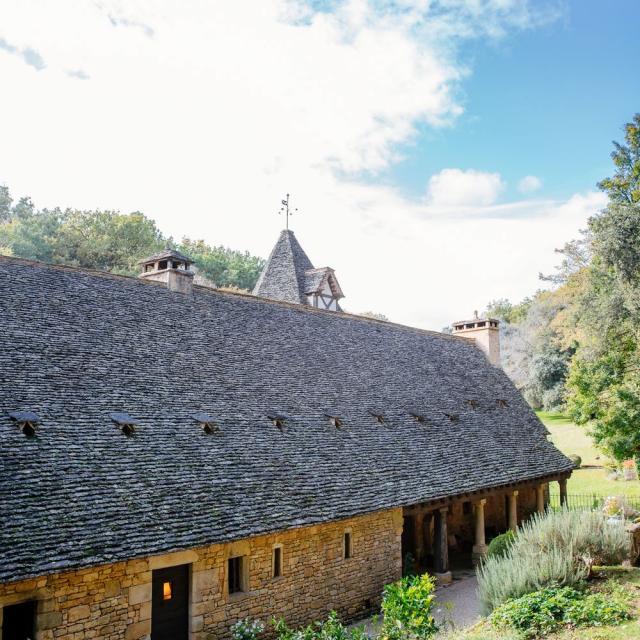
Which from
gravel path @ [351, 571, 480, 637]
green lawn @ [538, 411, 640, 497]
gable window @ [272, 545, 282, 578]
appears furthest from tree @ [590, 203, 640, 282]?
gable window @ [272, 545, 282, 578]

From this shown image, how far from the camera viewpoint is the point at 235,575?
35.6 feet

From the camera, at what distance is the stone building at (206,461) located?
872 centimetres

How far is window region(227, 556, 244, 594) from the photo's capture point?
10727 millimetres

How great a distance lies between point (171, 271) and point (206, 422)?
4.96m

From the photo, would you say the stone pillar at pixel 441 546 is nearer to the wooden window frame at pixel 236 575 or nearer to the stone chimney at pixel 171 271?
the wooden window frame at pixel 236 575

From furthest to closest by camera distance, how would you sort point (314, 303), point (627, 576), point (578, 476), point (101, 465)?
point (578, 476)
point (314, 303)
point (627, 576)
point (101, 465)

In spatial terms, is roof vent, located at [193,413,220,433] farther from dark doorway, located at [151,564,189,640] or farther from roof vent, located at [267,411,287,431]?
dark doorway, located at [151,564,189,640]

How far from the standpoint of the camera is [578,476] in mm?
32812

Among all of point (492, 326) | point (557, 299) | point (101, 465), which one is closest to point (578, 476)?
point (492, 326)

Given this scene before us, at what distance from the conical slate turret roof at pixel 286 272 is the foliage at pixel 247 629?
15243mm

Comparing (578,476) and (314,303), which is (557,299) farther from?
(314,303)

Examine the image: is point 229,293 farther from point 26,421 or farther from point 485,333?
point 485,333

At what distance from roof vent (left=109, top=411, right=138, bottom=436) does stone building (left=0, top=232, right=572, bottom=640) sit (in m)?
0.04

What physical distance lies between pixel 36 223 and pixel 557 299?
124 ft
